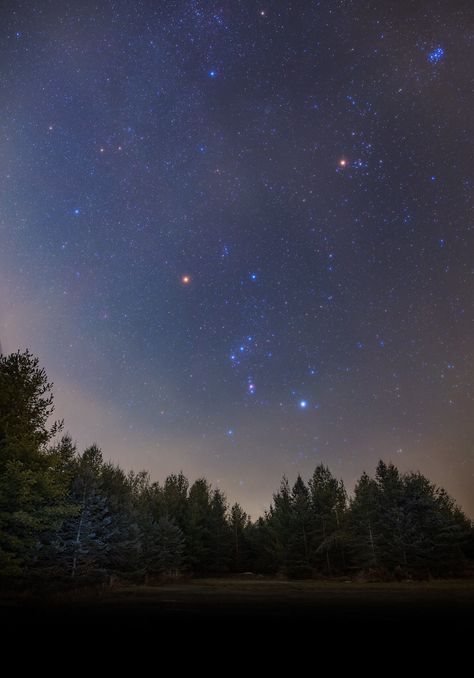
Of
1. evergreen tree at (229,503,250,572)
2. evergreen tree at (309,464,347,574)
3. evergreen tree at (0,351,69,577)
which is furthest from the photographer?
evergreen tree at (229,503,250,572)

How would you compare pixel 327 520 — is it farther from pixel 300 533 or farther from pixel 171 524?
pixel 171 524

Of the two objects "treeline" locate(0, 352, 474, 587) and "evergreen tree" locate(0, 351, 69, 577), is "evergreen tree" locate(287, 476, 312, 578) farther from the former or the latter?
"evergreen tree" locate(0, 351, 69, 577)

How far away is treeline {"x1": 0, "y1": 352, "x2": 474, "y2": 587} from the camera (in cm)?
2044

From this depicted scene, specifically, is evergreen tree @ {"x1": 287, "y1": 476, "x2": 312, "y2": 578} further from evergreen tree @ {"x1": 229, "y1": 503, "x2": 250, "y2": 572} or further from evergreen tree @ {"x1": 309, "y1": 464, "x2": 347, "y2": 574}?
evergreen tree @ {"x1": 229, "y1": 503, "x2": 250, "y2": 572}

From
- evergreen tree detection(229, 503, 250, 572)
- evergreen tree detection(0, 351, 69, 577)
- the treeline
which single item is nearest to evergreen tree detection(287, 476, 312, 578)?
the treeline

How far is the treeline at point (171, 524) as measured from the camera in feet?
67.1

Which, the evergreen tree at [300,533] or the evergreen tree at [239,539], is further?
the evergreen tree at [239,539]

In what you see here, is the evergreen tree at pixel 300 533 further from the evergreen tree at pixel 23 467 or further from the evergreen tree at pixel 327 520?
the evergreen tree at pixel 23 467

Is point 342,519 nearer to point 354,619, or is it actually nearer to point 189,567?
point 189,567

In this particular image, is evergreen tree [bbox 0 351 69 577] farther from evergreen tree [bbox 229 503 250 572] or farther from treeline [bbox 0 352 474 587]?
evergreen tree [bbox 229 503 250 572]

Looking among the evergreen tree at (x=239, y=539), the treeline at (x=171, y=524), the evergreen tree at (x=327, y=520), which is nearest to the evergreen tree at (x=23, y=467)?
the treeline at (x=171, y=524)

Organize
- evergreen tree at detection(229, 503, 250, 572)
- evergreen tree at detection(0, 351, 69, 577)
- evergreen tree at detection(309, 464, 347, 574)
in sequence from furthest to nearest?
evergreen tree at detection(229, 503, 250, 572)
evergreen tree at detection(309, 464, 347, 574)
evergreen tree at detection(0, 351, 69, 577)

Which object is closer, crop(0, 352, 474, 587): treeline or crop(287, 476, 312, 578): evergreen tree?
crop(0, 352, 474, 587): treeline

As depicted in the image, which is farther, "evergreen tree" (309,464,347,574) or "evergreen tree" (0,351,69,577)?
"evergreen tree" (309,464,347,574)
